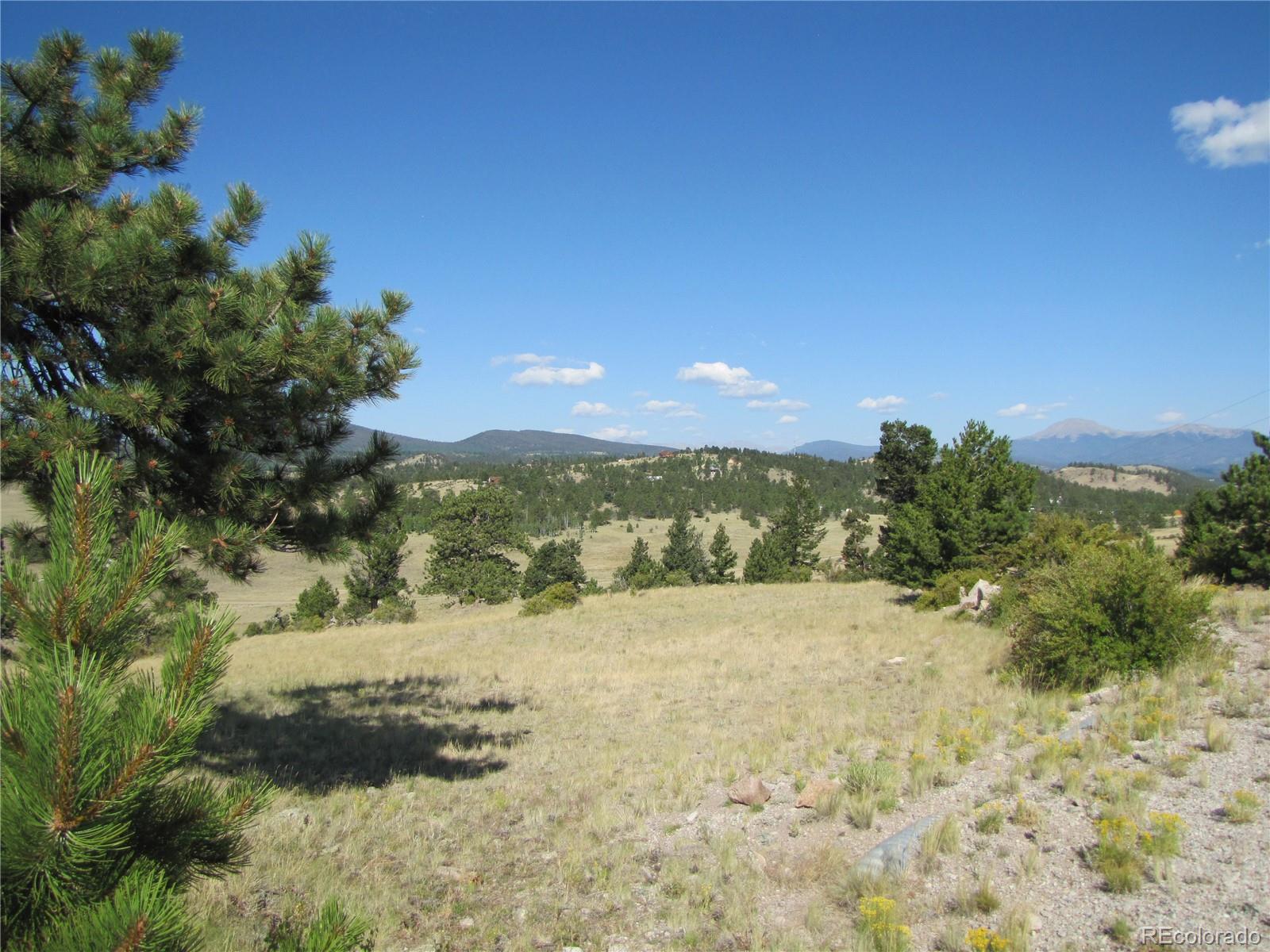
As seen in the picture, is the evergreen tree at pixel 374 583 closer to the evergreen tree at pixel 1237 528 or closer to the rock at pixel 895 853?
the evergreen tree at pixel 1237 528

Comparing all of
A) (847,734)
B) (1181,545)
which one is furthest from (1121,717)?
(1181,545)

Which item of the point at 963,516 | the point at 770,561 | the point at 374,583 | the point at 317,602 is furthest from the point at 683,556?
the point at 963,516

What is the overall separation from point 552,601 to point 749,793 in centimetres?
2080

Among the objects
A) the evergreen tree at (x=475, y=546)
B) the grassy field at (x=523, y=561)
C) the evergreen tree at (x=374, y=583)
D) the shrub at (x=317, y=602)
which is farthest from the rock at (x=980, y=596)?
the shrub at (x=317, y=602)

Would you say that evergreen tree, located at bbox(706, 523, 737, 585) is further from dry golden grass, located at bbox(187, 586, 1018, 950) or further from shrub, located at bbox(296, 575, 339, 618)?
dry golden grass, located at bbox(187, 586, 1018, 950)

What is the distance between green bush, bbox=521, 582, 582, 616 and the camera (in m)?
25.9

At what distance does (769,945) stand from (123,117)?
7.53 meters

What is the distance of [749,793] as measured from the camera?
22.0ft

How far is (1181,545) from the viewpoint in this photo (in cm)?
2392

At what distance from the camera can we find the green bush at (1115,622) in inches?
348

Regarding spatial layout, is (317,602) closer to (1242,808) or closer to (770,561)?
(770,561)

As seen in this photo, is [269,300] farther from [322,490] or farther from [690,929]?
[690,929]

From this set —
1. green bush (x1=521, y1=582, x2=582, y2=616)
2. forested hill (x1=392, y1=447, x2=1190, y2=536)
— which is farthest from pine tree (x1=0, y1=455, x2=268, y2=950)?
forested hill (x1=392, y1=447, x2=1190, y2=536)

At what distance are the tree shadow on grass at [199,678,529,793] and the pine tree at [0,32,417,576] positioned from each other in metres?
3.30
